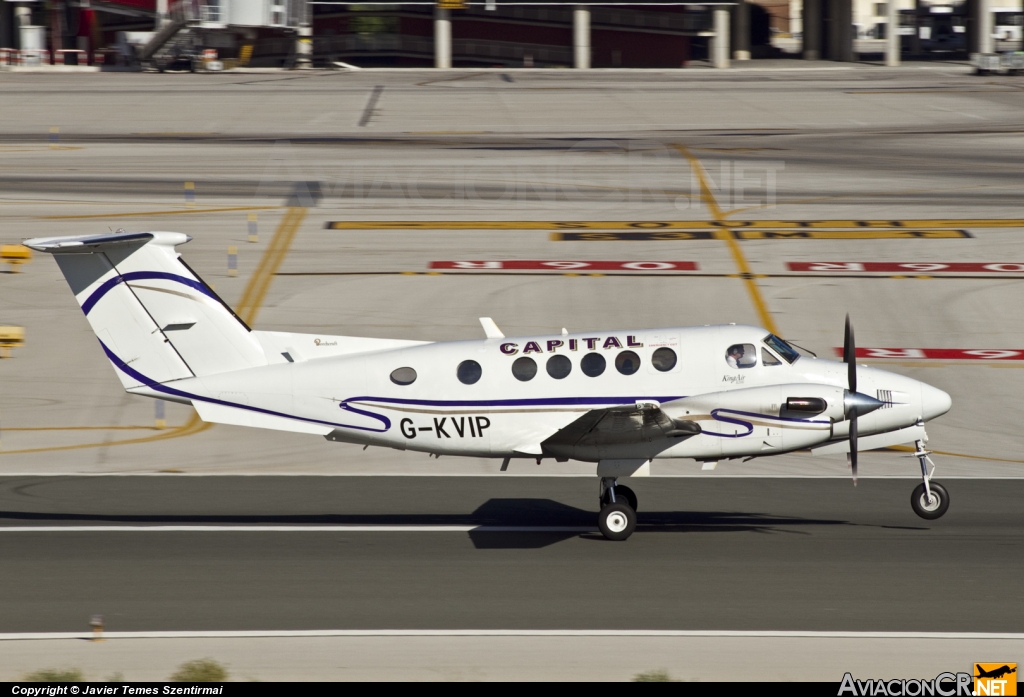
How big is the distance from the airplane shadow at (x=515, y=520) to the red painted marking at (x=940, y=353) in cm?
952

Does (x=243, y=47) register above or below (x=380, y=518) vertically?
above

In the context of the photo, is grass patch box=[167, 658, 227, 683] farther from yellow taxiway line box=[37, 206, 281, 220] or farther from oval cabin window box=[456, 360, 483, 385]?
yellow taxiway line box=[37, 206, 281, 220]

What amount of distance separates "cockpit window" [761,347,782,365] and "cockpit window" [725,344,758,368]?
0.30 feet

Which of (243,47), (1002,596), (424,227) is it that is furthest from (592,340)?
(243,47)

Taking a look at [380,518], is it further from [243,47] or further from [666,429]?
[243,47]

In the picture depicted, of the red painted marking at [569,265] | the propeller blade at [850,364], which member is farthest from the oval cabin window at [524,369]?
the red painted marking at [569,265]

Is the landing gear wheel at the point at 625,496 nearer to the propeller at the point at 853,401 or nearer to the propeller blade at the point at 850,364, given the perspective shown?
the propeller at the point at 853,401

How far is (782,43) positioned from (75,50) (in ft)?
251

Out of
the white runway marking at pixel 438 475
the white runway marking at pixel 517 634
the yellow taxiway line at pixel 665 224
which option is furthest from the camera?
the yellow taxiway line at pixel 665 224

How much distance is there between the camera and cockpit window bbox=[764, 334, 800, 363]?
14.9 m

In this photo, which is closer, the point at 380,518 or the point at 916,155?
the point at 380,518

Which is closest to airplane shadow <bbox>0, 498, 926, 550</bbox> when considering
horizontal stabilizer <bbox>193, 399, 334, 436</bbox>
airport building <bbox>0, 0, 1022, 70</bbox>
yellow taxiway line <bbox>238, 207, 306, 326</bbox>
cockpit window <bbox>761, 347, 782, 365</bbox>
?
horizontal stabilizer <bbox>193, 399, 334, 436</bbox>

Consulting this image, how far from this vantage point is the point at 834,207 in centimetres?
3831

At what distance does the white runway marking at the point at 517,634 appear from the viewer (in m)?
11.8
